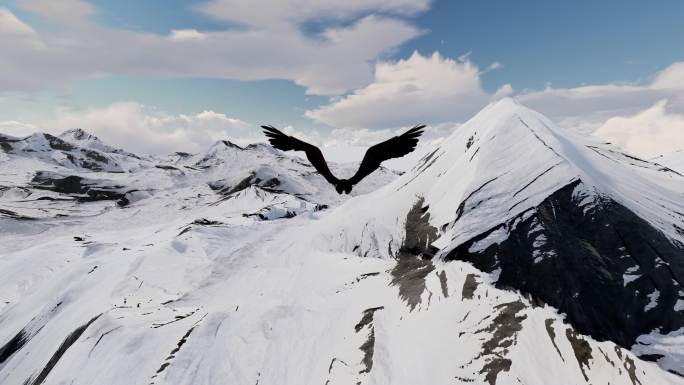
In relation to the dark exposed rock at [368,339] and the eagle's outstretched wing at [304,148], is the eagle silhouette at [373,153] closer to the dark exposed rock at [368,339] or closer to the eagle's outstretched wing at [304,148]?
the eagle's outstretched wing at [304,148]

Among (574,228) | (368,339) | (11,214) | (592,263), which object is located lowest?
(368,339)

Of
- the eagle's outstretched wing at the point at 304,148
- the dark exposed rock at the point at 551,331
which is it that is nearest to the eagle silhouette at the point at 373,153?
the eagle's outstretched wing at the point at 304,148

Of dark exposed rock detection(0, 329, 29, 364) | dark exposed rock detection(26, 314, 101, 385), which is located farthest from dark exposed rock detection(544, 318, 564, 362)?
dark exposed rock detection(0, 329, 29, 364)

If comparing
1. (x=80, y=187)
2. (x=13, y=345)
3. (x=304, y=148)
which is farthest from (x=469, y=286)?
(x=80, y=187)

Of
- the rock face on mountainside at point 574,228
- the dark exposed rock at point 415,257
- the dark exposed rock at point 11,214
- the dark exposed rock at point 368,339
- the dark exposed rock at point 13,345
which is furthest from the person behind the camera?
the dark exposed rock at point 11,214

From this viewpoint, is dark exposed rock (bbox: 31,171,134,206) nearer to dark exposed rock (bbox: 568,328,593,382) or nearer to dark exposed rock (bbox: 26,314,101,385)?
dark exposed rock (bbox: 26,314,101,385)

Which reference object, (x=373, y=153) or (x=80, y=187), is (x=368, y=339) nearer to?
(x=373, y=153)
